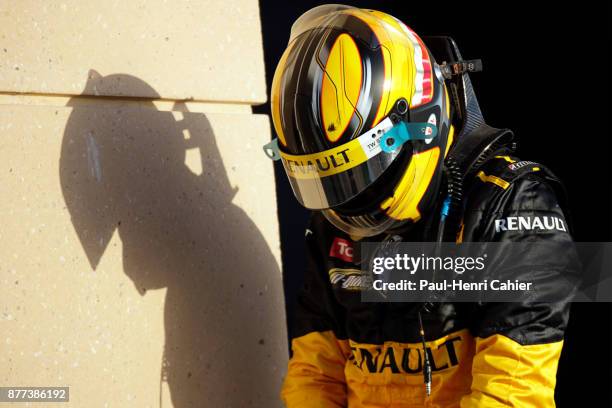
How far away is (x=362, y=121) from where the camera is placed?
5.86 ft

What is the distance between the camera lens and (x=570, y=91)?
277 cm

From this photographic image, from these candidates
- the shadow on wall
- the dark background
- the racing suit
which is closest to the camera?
the racing suit

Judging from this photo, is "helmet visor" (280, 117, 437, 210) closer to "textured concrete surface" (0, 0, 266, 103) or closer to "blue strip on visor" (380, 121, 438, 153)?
"blue strip on visor" (380, 121, 438, 153)

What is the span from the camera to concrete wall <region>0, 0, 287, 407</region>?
6.37 ft

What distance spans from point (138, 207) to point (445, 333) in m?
0.82

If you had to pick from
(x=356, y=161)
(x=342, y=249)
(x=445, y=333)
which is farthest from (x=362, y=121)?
(x=445, y=333)

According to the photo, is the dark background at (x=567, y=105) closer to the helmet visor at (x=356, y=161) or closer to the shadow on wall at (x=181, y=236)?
the shadow on wall at (x=181, y=236)

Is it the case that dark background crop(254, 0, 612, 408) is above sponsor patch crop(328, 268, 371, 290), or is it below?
above

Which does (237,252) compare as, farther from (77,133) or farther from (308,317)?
(77,133)

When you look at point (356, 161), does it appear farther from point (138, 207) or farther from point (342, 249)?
point (138, 207)

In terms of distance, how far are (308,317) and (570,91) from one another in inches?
48.6

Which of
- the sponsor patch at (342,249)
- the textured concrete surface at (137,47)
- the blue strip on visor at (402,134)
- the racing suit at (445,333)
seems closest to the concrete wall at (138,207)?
the textured concrete surface at (137,47)

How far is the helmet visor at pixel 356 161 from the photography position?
5.85 feet

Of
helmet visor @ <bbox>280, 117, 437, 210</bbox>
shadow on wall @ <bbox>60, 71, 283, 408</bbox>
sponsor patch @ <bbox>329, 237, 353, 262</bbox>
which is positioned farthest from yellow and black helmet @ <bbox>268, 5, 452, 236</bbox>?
shadow on wall @ <bbox>60, 71, 283, 408</bbox>
